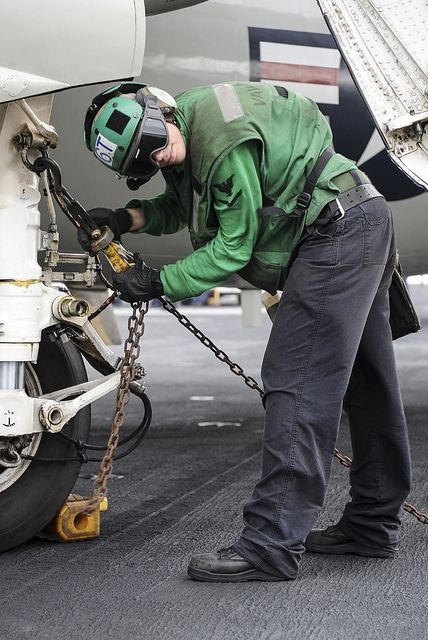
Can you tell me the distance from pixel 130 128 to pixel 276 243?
660 millimetres

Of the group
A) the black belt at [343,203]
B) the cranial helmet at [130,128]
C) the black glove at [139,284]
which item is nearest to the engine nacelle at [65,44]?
the cranial helmet at [130,128]

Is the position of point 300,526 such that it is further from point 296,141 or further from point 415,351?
point 415,351

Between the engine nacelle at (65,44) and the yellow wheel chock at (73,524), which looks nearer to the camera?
the engine nacelle at (65,44)

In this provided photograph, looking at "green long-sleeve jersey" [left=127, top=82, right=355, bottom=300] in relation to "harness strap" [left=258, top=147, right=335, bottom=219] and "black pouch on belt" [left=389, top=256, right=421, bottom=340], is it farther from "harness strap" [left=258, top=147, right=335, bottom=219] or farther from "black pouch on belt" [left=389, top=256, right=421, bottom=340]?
"black pouch on belt" [left=389, top=256, right=421, bottom=340]

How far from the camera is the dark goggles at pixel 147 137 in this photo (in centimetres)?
363

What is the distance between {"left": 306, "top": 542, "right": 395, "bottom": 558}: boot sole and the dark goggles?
159 centimetres

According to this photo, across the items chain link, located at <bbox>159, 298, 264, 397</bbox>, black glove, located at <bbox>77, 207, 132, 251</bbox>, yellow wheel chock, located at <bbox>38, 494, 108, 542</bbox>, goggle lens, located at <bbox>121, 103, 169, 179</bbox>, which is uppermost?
goggle lens, located at <bbox>121, 103, 169, 179</bbox>

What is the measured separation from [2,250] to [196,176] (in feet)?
2.36

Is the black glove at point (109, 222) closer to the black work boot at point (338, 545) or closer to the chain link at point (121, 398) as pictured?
the chain link at point (121, 398)

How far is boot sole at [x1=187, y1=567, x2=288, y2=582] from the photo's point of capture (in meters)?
3.80

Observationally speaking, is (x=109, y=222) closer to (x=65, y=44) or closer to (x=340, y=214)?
(x=65, y=44)

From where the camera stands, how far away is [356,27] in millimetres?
4270

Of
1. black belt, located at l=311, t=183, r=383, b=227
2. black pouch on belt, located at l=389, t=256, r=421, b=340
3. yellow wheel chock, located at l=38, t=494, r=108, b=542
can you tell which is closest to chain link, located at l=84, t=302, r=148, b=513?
yellow wheel chock, located at l=38, t=494, r=108, b=542

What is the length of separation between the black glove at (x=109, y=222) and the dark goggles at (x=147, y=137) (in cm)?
40
